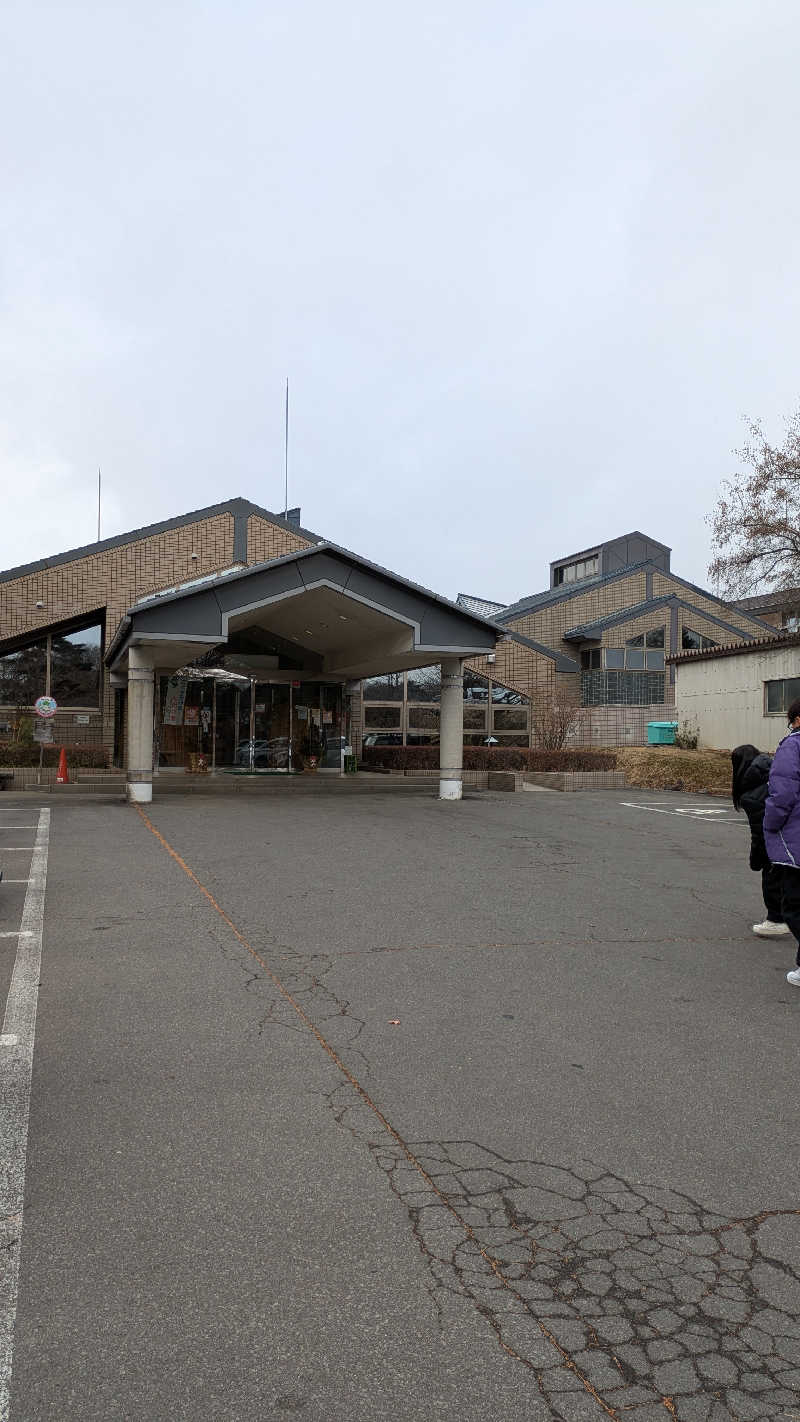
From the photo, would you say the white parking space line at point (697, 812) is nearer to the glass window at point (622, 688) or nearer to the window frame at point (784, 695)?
the window frame at point (784, 695)

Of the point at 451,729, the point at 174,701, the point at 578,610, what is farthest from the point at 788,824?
the point at 578,610

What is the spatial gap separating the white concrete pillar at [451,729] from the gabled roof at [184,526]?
9.75m

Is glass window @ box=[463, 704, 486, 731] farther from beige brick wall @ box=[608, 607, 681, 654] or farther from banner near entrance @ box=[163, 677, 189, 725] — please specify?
banner near entrance @ box=[163, 677, 189, 725]

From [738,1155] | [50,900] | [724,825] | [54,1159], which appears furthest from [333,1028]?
[724,825]

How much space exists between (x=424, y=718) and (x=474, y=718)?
1.59m

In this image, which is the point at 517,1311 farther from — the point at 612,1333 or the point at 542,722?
the point at 542,722

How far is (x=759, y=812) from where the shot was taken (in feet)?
24.8

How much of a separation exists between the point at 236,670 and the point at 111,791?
6.86 metres

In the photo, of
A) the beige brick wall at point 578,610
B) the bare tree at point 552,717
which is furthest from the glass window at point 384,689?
the beige brick wall at point 578,610

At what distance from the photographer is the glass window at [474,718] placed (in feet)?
99.4

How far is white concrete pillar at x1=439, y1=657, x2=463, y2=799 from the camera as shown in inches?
840

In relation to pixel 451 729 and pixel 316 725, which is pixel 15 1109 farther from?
pixel 316 725

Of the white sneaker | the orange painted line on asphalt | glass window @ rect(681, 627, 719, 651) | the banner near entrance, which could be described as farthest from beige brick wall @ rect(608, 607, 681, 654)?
the orange painted line on asphalt

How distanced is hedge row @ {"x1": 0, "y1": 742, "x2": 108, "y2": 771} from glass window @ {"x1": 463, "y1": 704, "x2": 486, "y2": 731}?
36.8ft
